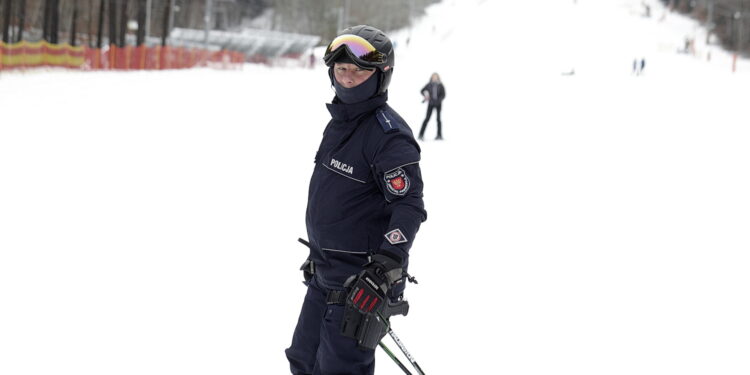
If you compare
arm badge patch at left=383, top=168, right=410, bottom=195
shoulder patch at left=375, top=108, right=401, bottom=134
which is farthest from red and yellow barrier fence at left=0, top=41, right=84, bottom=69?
arm badge patch at left=383, top=168, right=410, bottom=195

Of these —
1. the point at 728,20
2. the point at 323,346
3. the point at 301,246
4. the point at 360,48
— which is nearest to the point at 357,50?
the point at 360,48

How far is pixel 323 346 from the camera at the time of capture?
3113mm

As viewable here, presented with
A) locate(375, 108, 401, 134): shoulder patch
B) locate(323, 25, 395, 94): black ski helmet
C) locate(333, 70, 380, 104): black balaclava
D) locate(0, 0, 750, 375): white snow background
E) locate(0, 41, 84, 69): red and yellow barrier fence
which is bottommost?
locate(0, 0, 750, 375): white snow background

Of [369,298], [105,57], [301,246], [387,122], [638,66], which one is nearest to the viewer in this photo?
[369,298]

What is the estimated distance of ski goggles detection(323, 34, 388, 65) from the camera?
308cm

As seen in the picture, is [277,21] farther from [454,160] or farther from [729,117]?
[454,160]

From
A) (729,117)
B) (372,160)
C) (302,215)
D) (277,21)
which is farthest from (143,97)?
(277,21)

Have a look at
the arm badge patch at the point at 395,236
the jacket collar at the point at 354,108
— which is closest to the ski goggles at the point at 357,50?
the jacket collar at the point at 354,108

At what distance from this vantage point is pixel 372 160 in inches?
118

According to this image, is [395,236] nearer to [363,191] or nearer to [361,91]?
[363,191]

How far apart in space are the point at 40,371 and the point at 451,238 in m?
5.00

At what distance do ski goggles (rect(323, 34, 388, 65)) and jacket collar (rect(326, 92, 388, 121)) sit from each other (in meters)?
0.14

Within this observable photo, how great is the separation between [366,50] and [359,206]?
0.57m

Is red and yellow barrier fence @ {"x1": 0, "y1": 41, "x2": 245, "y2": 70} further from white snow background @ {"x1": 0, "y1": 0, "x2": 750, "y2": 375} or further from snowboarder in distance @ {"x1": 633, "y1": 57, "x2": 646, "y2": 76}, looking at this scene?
snowboarder in distance @ {"x1": 633, "y1": 57, "x2": 646, "y2": 76}
